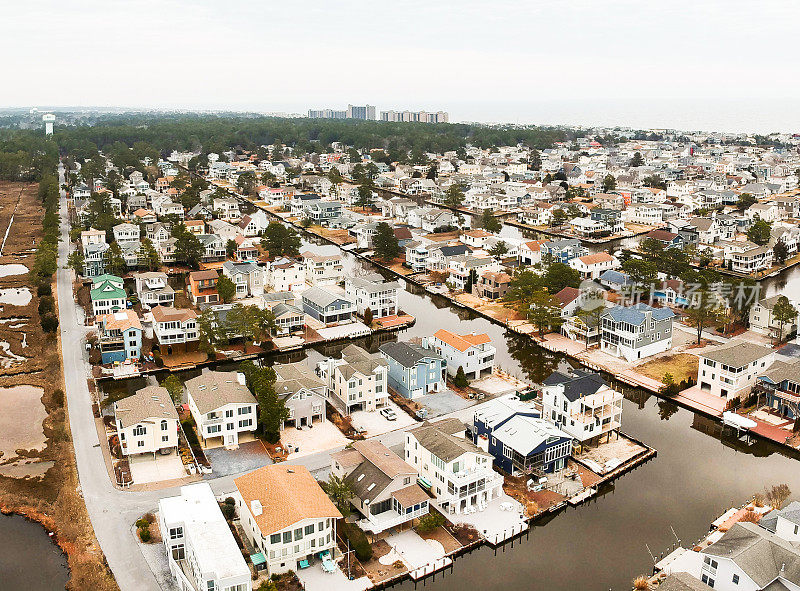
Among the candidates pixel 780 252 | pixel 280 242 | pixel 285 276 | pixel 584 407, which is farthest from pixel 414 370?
pixel 780 252

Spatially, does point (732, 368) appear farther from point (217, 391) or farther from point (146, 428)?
point (146, 428)

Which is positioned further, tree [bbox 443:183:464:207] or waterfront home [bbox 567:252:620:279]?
tree [bbox 443:183:464:207]

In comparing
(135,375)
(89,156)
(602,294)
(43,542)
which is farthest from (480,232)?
(89,156)

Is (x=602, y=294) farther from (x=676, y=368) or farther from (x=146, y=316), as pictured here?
(x=146, y=316)

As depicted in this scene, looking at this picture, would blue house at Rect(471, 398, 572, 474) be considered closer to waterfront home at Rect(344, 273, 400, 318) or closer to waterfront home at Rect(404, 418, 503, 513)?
waterfront home at Rect(404, 418, 503, 513)

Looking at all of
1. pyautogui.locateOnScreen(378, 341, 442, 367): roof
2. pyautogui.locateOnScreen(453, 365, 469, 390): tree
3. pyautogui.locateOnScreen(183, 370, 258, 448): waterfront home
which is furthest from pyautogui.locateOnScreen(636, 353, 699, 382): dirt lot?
pyautogui.locateOnScreen(183, 370, 258, 448): waterfront home
